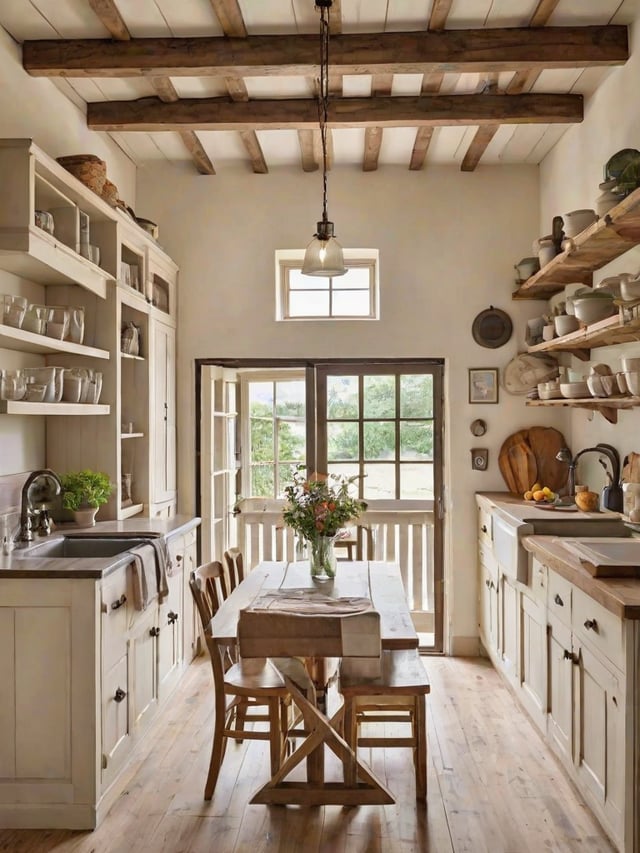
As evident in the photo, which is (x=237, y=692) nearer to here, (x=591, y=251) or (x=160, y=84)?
(x=591, y=251)

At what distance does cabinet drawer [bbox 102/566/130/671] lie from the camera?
9.13ft

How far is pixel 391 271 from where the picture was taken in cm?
490

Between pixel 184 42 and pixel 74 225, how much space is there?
38.5 inches

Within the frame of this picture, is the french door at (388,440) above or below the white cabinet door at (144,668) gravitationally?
above

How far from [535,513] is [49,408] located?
2453mm

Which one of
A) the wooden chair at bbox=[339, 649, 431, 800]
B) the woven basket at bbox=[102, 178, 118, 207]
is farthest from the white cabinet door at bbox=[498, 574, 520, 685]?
the woven basket at bbox=[102, 178, 118, 207]

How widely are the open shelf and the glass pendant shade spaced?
115 centimetres

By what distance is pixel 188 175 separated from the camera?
16.2 feet

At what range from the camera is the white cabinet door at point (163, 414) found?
4441 millimetres

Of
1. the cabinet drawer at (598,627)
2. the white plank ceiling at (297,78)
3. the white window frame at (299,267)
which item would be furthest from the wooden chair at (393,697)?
the white plank ceiling at (297,78)

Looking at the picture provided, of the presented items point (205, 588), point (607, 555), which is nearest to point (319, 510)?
point (205, 588)

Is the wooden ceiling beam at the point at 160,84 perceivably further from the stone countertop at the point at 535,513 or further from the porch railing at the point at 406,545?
the stone countertop at the point at 535,513

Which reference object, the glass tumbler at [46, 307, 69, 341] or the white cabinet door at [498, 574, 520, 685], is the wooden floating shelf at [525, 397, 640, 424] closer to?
the white cabinet door at [498, 574, 520, 685]

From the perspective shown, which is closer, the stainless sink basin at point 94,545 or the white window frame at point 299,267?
the stainless sink basin at point 94,545
